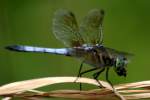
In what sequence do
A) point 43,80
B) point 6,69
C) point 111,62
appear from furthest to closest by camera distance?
point 6,69, point 111,62, point 43,80

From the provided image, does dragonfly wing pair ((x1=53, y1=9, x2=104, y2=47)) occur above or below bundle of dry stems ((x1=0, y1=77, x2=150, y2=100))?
above

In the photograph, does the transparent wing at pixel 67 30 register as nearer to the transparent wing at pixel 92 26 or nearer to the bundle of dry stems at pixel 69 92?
the transparent wing at pixel 92 26

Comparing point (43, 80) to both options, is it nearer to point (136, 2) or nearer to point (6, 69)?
point (6, 69)

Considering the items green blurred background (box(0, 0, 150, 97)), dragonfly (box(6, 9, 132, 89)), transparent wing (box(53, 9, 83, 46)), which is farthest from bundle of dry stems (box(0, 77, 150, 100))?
green blurred background (box(0, 0, 150, 97))

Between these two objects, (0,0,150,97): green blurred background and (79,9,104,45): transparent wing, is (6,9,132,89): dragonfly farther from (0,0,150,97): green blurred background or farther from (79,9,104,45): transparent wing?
(0,0,150,97): green blurred background

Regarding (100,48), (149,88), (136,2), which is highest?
(136,2)

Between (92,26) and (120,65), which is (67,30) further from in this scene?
(120,65)

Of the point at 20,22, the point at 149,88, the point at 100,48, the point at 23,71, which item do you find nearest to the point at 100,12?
the point at 100,48
